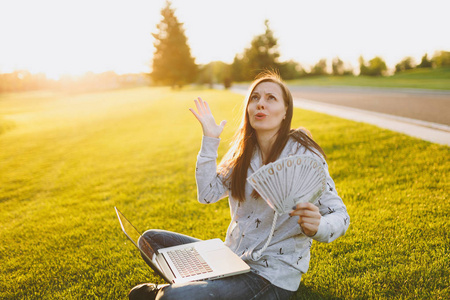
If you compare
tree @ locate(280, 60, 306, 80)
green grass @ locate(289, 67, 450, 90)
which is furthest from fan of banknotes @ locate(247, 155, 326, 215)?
tree @ locate(280, 60, 306, 80)

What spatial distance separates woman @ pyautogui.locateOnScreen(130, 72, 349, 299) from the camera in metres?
1.78

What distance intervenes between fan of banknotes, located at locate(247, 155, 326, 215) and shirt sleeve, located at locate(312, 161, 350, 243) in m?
0.15

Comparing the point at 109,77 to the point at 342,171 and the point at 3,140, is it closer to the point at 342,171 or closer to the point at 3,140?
the point at 3,140

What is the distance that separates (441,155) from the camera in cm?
455

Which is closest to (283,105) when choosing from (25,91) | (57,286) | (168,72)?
(57,286)

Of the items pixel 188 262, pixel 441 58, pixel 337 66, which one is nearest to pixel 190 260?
pixel 188 262

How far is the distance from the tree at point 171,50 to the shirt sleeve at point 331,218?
45743 mm

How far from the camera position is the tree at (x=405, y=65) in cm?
4300

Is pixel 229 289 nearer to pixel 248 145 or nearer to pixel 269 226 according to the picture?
pixel 269 226

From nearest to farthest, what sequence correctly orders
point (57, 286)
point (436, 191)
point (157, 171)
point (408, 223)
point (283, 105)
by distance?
point (283, 105), point (57, 286), point (408, 223), point (436, 191), point (157, 171)

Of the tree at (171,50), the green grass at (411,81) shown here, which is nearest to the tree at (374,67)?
the green grass at (411,81)

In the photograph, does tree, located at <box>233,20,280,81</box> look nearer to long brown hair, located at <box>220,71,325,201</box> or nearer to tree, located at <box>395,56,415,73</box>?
tree, located at <box>395,56,415,73</box>

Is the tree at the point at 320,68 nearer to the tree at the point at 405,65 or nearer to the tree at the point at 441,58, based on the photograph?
the tree at the point at 405,65

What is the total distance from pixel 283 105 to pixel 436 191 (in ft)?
8.63
